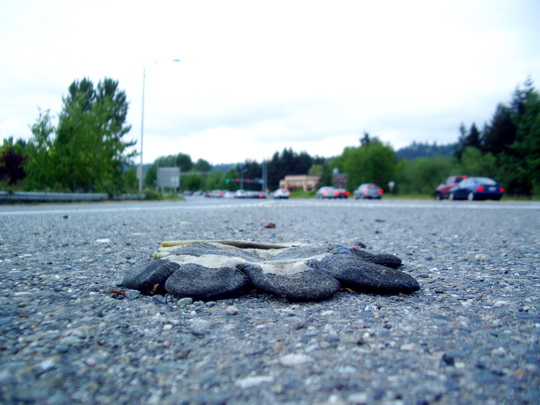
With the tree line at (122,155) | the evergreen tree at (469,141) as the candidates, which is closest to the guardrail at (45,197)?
the tree line at (122,155)

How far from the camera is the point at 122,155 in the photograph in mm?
25766

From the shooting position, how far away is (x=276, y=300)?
2.57 metres

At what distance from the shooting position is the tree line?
19609 mm

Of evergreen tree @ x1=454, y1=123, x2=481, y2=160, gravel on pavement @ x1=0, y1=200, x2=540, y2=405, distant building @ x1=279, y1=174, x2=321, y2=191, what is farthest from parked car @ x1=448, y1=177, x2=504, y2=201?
distant building @ x1=279, y1=174, x2=321, y2=191

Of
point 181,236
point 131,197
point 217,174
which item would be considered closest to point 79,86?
point 131,197

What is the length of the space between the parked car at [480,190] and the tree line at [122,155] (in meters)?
20.5

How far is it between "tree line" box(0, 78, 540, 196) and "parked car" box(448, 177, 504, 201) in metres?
20.5

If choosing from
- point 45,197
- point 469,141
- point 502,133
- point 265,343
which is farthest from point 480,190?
point 469,141

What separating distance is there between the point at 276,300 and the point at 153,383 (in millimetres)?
1173

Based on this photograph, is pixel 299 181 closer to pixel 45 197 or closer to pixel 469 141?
pixel 469 141

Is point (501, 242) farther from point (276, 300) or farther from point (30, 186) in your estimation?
point (30, 186)

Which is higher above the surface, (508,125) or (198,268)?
(508,125)

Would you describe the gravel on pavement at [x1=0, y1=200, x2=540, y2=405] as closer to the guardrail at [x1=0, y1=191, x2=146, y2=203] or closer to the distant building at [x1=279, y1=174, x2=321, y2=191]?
the guardrail at [x1=0, y1=191, x2=146, y2=203]

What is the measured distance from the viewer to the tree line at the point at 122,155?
64.3ft
